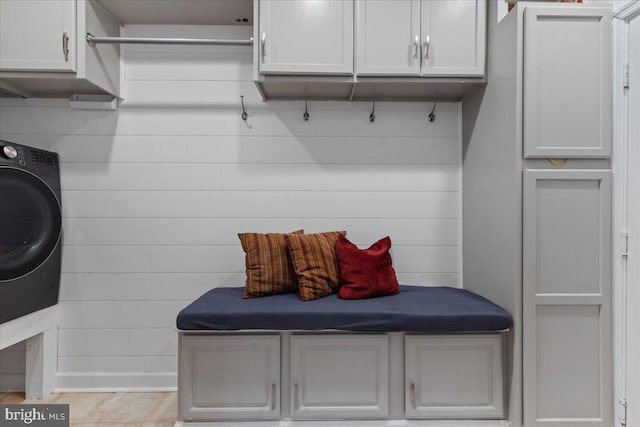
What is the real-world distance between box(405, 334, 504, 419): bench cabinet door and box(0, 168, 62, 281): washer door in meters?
1.99

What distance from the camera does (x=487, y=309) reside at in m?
2.10

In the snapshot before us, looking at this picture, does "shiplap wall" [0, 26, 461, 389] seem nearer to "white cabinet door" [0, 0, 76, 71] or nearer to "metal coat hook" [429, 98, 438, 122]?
"metal coat hook" [429, 98, 438, 122]

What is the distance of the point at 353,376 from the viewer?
2.08 metres

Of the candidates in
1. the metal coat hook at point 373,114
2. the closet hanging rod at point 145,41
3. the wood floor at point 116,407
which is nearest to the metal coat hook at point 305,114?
the metal coat hook at point 373,114

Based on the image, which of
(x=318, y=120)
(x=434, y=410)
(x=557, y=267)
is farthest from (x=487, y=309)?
(x=318, y=120)

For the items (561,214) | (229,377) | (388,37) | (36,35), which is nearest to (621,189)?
(561,214)

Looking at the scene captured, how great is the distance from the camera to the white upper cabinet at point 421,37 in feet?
7.41

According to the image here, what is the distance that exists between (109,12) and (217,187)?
45.7 inches

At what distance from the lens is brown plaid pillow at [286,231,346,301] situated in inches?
90.0

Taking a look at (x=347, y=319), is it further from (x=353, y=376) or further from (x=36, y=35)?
(x=36, y=35)

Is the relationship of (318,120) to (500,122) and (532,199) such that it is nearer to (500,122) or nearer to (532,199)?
(500,122)

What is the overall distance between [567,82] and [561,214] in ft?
1.95

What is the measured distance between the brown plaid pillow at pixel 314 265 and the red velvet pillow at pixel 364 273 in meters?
0.05

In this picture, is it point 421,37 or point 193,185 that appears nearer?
point 421,37
